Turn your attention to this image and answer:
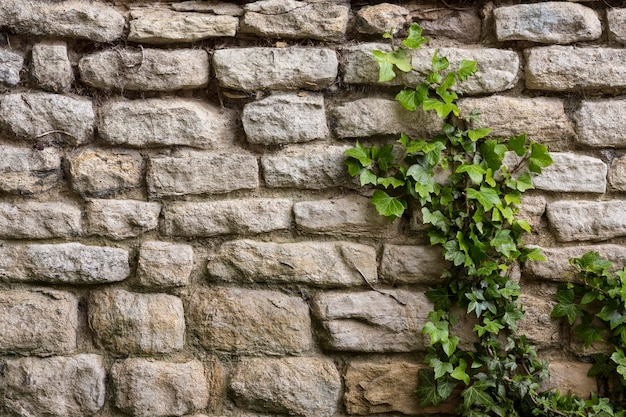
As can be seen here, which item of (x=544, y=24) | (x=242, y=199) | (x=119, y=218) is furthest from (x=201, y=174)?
(x=544, y=24)

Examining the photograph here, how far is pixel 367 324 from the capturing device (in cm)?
207

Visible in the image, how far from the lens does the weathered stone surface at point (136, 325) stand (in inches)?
80.6

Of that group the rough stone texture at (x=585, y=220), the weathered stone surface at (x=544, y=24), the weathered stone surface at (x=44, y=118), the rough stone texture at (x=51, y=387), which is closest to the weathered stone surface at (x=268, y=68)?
the weathered stone surface at (x=44, y=118)

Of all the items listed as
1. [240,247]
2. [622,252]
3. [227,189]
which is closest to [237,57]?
[227,189]

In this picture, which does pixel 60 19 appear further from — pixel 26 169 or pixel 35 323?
Result: pixel 35 323

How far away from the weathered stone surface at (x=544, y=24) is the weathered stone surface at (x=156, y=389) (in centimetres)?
158

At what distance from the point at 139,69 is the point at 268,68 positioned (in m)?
0.44

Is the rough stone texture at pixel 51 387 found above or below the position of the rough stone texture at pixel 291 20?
below

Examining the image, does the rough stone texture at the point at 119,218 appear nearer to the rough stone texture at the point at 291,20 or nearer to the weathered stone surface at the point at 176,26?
the weathered stone surface at the point at 176,26

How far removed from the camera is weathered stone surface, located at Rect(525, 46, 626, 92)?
2.13 m

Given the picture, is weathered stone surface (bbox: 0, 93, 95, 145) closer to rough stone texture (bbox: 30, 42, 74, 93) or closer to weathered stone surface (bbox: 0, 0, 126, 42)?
rough stone texture (bbox: 30, 42, 74, 93)

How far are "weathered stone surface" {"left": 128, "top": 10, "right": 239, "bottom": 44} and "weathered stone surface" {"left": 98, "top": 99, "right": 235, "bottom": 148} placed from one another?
22cm

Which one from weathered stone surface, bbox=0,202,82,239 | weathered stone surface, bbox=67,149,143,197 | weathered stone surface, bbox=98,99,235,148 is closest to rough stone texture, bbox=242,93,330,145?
weathered stone surface, bbox=98,99,235,148

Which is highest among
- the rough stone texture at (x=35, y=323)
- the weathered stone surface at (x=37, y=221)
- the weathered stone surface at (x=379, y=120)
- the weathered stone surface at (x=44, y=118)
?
the weathered stone surface at (x=379, y=120)
